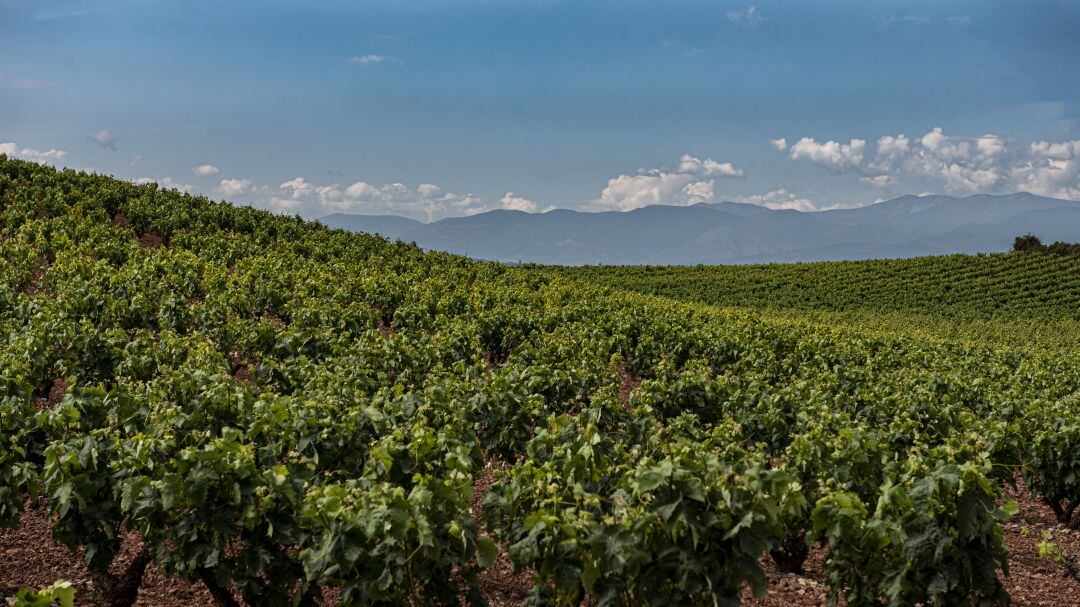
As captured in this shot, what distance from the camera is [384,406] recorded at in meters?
10.3

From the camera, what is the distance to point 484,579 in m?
8.99

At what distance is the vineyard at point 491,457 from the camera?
604 centimetres

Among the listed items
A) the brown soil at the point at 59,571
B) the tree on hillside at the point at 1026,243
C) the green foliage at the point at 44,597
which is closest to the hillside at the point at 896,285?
the tree on hillside at the point at 1026,243

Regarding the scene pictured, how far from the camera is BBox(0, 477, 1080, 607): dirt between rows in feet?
27.6

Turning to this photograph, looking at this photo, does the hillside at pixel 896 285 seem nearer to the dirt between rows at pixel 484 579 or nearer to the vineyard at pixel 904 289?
the vineyard at pixel 904 289

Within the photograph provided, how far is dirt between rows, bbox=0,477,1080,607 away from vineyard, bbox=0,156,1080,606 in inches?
4.6

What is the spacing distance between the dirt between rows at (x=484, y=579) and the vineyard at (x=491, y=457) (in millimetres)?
118

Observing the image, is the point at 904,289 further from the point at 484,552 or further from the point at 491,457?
the point at 484,552

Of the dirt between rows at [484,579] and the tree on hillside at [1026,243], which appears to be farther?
the tree on hillside at [1026,243]

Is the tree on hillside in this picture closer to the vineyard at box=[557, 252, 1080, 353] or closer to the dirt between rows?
the vineyard at box=[557, 252, 1080, 353]

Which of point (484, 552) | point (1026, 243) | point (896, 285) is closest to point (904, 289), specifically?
point (896, 285)

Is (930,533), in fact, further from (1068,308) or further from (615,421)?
(1068,308)

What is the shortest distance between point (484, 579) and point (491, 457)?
8.50ft

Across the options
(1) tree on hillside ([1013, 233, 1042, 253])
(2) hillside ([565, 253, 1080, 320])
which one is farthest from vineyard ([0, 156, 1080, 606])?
(1) tree on hillside ([1013, 233, 1042, 253])
